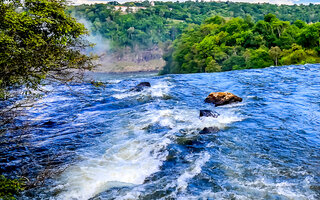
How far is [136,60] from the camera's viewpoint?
152 m

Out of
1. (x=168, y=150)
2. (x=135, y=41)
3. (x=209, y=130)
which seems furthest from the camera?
(x=135, y=41)

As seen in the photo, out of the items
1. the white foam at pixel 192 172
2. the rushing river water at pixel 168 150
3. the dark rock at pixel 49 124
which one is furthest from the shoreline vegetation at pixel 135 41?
the white foam at pixel 192 172

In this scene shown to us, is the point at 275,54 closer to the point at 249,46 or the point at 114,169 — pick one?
the point at 249,46

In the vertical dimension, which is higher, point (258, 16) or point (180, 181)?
point (258, 16)

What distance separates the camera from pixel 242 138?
1176 cm

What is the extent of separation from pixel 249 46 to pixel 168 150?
212 ft

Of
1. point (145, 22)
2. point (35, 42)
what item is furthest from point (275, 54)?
point (145, 22)

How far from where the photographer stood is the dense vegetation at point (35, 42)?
7523 millimetres

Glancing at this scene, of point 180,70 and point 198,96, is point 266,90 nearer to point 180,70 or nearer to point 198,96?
point 198,96

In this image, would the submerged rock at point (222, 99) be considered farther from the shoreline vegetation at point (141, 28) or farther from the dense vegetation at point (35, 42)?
the shoreline vegetation at point (141, 28)

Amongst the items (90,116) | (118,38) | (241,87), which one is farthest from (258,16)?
(90,116)

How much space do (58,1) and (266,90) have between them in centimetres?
1775

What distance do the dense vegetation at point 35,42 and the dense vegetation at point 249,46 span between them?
4754cm

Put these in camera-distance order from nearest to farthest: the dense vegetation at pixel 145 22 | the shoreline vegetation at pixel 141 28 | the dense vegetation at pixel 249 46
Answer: the dense vegetation at pixel 249 46 → the shoreline vegetation at pixel 141 28 → the dense vegetation at pixel 145 22
